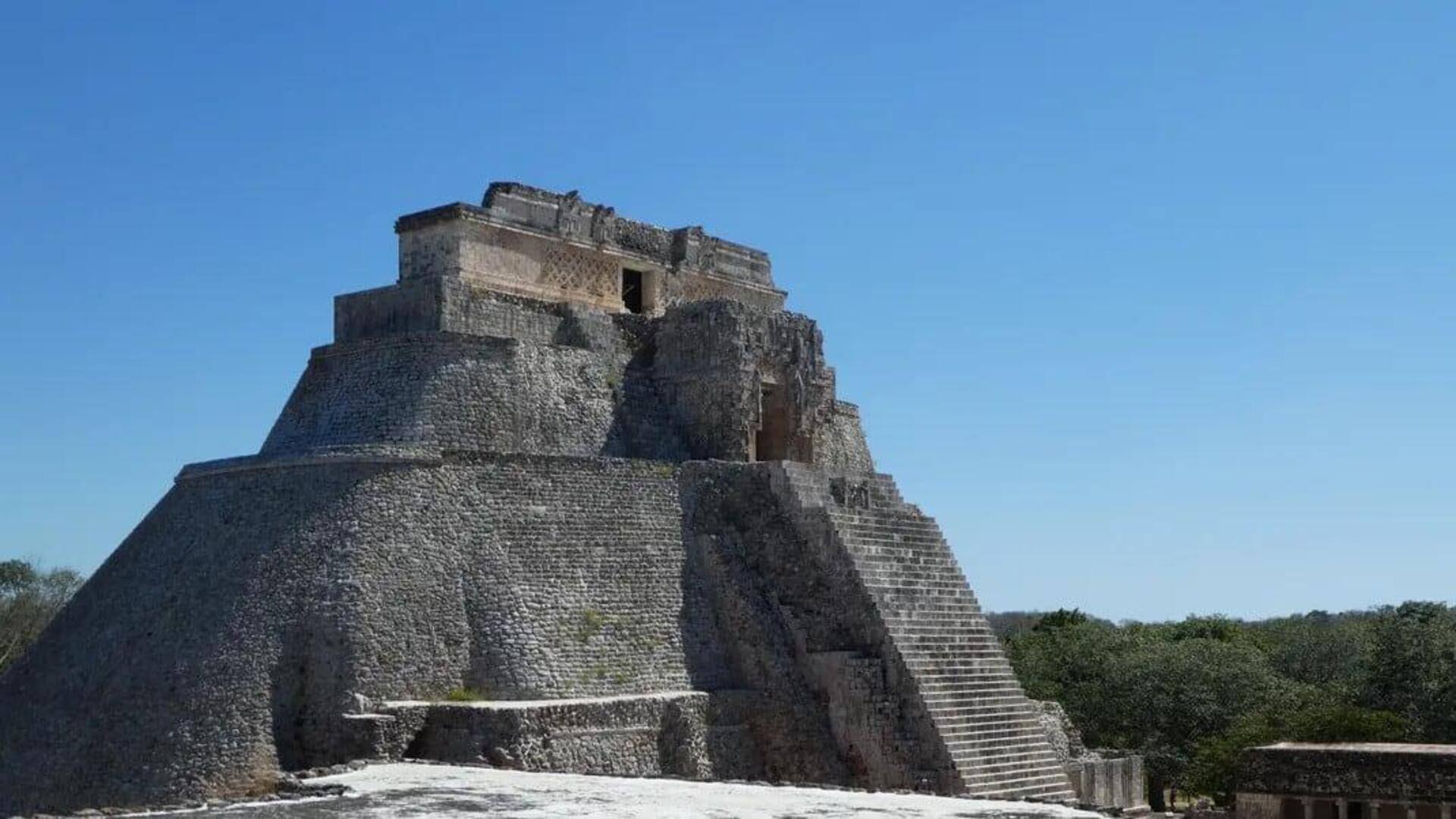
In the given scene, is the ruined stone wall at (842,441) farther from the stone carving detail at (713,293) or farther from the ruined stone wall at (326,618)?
the ruined stone wall at (326,618)

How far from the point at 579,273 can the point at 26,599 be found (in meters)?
23.5

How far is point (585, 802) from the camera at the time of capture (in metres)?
15.7

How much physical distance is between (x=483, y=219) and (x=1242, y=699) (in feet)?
65.6

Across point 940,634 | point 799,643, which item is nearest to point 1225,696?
point 940,634

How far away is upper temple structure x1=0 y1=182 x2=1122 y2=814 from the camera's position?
19.3 m

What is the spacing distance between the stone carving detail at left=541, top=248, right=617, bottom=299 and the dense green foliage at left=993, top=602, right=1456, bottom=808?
45.0 feet

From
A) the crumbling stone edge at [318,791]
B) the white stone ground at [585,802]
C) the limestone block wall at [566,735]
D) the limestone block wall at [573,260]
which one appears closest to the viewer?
the white stone ground at [585,802]

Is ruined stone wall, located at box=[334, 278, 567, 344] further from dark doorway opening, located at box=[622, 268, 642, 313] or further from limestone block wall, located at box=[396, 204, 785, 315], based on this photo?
dark doorway opening, located at box=[622, 268, 642, 313]

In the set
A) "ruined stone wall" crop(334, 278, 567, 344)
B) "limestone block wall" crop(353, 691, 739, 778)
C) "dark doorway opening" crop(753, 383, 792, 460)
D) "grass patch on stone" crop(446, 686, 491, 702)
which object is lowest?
"limestone block wall" crop(353, 691, 739, 778)

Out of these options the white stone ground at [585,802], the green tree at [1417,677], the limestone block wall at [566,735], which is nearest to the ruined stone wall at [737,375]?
the limestone block wall at [566,735]

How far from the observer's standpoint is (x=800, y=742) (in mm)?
21781

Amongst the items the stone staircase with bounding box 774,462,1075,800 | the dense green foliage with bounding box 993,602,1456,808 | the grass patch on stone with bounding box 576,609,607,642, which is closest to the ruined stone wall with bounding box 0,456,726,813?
the grass patch on stone with bounding box 576,609,607,642

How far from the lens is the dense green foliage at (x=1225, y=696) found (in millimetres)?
30672

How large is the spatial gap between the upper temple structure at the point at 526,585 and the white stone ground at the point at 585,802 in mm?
1478
